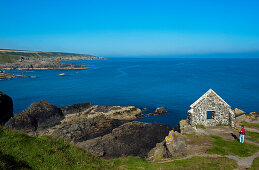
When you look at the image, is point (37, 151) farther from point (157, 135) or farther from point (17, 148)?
point (157, 135)

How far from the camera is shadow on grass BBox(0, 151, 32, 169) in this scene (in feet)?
21.7

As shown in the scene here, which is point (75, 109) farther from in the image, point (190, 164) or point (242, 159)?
point (242, 159)

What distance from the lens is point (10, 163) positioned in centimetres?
695

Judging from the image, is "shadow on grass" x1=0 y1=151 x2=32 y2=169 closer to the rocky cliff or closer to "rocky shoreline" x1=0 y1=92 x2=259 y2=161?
"rocky shoreline" x1=0 y1=92 x2=259 y2=161

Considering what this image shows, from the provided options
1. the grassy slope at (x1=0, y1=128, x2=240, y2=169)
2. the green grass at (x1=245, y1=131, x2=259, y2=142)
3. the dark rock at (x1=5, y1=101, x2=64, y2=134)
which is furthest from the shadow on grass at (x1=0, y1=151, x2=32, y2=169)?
the dark rock at (x1=5, y1=101, x2=64, y2=134)

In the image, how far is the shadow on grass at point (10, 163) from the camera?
6.60 metres

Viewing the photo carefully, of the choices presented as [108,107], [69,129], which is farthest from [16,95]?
[69,129]

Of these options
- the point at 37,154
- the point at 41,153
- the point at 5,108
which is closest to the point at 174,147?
the point at 41,153

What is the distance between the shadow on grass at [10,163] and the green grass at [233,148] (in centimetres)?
1394

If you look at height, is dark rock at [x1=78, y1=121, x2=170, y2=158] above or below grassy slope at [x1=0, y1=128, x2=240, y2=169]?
below

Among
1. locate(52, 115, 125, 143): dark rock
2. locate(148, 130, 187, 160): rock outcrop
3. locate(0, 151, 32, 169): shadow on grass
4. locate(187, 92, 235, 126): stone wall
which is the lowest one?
locate(52, 115, 125, 143): dark rock

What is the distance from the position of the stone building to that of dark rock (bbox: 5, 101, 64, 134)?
2828 cm

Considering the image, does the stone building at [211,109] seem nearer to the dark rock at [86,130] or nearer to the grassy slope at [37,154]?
the grassy slope at [37,154]

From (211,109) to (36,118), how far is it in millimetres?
33259
